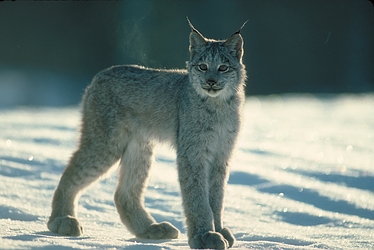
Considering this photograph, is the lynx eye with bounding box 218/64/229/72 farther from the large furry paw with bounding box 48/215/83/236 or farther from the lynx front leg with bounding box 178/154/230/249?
the large furry paw with bounding box 48/215/83/236

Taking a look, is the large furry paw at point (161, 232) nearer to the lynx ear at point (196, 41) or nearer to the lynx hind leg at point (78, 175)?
the lynx hind leg at point (78, 175)

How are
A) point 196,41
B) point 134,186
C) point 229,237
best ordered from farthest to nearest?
point 134,186 → point 196,41 → point 229,237

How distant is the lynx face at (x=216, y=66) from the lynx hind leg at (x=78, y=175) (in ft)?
3.12

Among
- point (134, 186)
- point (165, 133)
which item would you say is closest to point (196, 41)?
point (165, 133)

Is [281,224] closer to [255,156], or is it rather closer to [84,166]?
[84,166]

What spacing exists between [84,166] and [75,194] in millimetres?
238

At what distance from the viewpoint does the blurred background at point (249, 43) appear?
16.7 metres

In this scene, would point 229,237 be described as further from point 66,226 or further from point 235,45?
point 235,45

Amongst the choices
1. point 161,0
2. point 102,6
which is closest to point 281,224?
point 161,0

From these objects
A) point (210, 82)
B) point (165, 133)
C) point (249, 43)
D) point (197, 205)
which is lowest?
point (197, 205)

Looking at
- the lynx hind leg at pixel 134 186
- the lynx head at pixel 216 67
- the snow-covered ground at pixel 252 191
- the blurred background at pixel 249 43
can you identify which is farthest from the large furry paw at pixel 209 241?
the blurred background at pixel 249 43

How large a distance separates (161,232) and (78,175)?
2.62ft

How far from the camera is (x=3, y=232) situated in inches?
167

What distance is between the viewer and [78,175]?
200 inches
